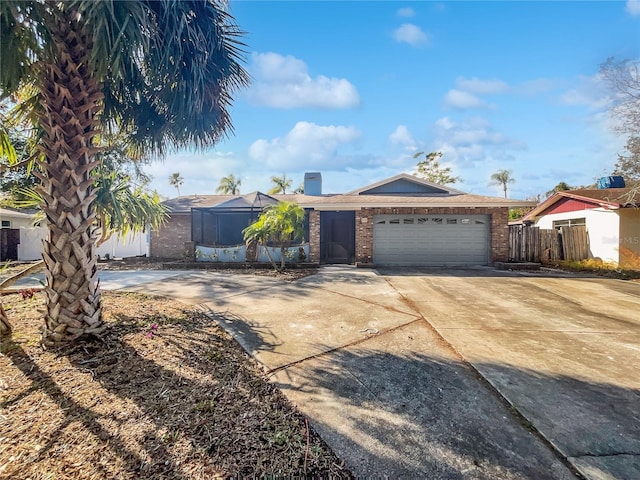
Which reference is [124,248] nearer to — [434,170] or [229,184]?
[229,184]

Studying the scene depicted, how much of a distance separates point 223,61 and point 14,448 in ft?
16.5

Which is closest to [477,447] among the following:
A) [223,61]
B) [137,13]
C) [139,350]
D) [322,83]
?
[139,350]

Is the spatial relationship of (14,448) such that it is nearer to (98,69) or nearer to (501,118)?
(98,69)

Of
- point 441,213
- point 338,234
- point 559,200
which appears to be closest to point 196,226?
point 338,234

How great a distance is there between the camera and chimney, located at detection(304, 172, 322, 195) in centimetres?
1705

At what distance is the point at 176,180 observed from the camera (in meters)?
45.0

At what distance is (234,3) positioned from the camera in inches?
159


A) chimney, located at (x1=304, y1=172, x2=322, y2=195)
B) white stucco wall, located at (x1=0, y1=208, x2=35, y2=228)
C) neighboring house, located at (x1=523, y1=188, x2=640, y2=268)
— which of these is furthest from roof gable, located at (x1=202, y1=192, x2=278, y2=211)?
neighboring house, located at (x1=523, y1=188, x2=640, y2=268)

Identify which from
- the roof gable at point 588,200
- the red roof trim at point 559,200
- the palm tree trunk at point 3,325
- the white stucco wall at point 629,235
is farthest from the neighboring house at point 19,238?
the white stucco wall at point 629,235

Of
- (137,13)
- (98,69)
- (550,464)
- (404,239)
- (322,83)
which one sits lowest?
(550,464)

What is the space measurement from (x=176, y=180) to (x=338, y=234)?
40560 millimetres

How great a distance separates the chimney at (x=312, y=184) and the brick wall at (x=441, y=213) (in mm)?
5353

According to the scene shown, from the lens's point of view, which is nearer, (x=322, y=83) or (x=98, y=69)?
(x=98, y=69)

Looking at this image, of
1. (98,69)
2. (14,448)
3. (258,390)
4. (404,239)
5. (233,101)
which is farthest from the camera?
(404,239)
